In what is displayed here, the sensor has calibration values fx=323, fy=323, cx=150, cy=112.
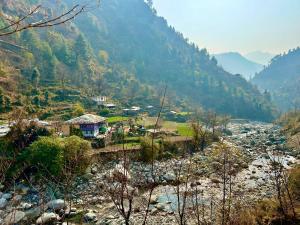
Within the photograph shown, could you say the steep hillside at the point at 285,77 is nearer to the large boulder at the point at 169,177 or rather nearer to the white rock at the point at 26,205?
the large boulder at the point at 169,177

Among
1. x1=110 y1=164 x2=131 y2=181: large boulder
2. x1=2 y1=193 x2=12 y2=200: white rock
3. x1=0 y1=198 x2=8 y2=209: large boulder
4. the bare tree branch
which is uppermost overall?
the bare tree branch

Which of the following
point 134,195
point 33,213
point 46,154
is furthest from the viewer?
point 46,154

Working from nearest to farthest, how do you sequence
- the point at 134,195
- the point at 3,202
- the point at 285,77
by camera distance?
the point at 3,202 < the point at 134,195 < the point at 285,77

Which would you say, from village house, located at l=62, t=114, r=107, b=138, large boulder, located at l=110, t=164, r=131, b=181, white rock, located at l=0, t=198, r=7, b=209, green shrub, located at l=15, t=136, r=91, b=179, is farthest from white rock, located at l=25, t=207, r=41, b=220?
village house, located at l=62, t=114, r=107, b=138

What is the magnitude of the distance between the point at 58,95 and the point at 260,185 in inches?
Result: 1435

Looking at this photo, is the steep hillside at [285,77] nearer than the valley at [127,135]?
No

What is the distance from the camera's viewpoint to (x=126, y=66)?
10369cm

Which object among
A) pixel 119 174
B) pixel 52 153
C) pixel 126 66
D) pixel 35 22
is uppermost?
pixel 126 66

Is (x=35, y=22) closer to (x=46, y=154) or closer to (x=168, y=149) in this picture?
(x=46, y=154)

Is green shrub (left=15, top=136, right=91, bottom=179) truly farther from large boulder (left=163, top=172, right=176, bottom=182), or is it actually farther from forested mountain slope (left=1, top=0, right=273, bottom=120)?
forested mountain slope (left=1, top=0, right=273, bottom=120)

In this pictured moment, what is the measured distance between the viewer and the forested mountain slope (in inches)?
2247

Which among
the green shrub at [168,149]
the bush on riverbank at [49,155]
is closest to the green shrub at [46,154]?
the bush on riverbank at [49,155]

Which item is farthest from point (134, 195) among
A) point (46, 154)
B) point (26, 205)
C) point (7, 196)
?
point (7, 196)

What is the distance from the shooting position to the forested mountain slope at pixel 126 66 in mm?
57062
